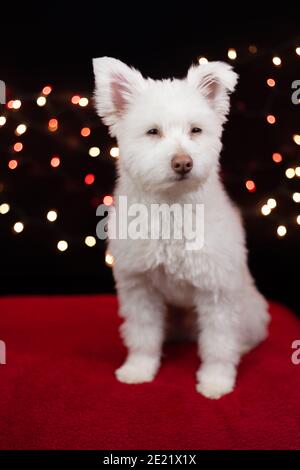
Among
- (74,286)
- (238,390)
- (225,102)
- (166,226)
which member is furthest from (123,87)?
(74,286)

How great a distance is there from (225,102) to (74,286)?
1.54 meters

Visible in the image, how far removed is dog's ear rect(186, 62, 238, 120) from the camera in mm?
1710

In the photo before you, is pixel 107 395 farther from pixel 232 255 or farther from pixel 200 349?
pixel 232 255

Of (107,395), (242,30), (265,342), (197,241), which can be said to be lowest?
(107,395)

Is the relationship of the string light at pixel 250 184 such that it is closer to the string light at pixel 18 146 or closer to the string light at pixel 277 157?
the string light at pixel 277 157

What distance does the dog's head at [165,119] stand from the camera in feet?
5.17

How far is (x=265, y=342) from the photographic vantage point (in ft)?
7.18

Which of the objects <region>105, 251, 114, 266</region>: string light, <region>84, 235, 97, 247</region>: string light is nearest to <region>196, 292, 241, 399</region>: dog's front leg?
<region>105, 251, 114, 266</region>: string light

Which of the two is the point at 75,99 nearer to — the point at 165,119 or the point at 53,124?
the point at 53,124

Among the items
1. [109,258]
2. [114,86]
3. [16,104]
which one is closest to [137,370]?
[109,258]

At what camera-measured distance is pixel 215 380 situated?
1.78m

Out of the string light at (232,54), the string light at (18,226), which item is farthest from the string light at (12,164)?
the string light at (232,54)

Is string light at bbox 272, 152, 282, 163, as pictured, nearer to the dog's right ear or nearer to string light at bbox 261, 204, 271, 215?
string light at bbox 261, 204, 271, 215

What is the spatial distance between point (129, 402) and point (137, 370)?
214 millimetres
